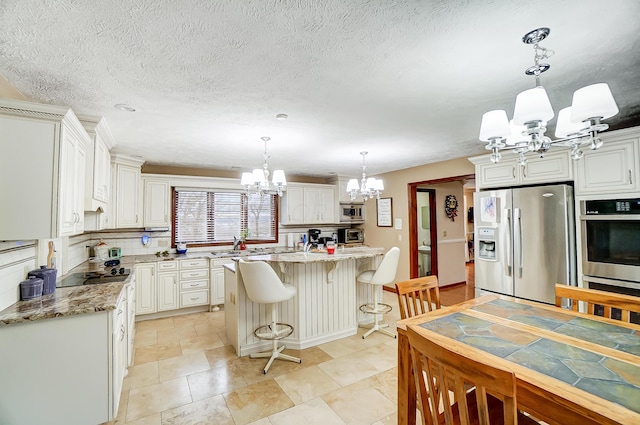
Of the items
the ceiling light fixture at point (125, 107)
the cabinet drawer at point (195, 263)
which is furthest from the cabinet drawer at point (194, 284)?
the ceiling light fixture at point (125, 107)

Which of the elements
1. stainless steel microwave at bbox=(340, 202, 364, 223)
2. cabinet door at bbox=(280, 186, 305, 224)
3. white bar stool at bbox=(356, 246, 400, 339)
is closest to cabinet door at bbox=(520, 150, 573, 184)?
white bar stool at bbox=(356, 246, 400, 339)

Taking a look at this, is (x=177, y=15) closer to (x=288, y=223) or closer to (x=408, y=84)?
(x=408, y=84)

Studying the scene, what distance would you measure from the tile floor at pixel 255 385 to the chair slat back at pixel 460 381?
1.15m

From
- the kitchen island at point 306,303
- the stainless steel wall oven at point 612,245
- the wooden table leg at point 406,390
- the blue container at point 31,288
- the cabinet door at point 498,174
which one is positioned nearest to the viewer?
the wooden table leg at point 406,390

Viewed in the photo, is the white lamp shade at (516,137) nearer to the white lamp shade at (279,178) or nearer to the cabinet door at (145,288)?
the white lamp shade at (279,178)

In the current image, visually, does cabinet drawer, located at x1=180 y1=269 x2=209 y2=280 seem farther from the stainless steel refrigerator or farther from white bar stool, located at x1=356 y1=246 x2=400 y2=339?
the stainless steel refrigerator

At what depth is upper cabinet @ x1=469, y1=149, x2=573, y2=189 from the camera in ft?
9.77

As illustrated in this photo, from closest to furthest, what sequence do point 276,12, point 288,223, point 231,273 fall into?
point 276,12
point 231,273
point 288,223

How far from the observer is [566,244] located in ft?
9.46

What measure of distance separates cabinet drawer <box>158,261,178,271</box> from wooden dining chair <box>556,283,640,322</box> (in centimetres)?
461

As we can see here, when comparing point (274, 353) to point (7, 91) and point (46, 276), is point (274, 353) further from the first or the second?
point (7, 91)

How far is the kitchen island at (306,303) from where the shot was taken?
3146 millimetres

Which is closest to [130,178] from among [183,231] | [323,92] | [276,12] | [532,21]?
[183,231]

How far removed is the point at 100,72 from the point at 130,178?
9.24 ft
